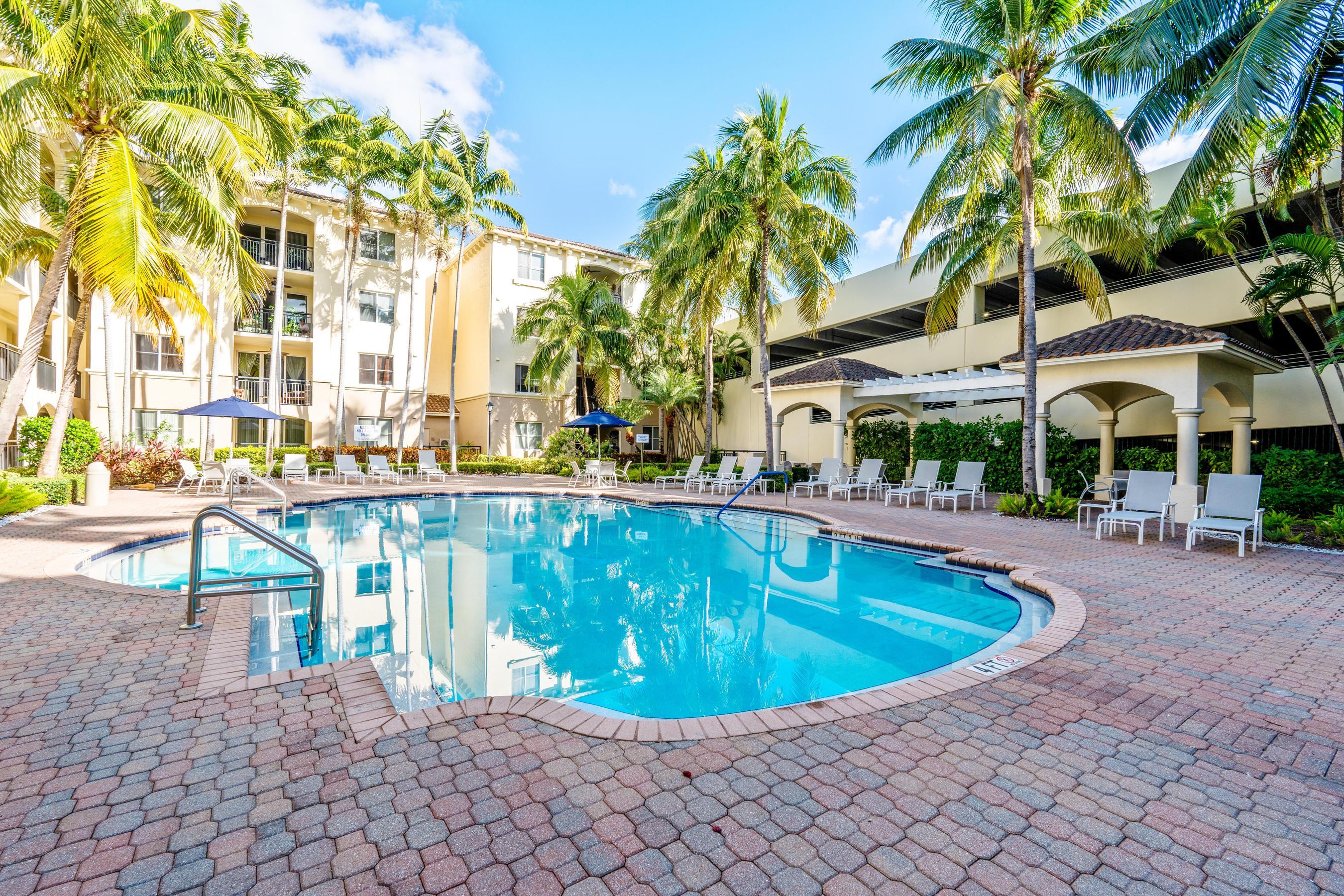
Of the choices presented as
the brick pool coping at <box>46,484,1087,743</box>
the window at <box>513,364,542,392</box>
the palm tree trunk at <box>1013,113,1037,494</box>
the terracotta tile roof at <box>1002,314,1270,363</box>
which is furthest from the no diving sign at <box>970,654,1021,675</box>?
the window at <box>513,364,542,392</box>

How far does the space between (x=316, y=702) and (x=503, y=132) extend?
2641 centimetres

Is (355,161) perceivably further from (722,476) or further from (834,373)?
(834,373)

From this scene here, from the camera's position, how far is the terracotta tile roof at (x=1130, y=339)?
37.2 ft

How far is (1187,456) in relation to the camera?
453 inches

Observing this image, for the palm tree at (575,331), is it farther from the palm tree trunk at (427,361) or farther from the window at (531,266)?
the window at (531,266)

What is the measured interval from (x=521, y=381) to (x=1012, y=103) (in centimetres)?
2237

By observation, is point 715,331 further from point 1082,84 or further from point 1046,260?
point 1082,84

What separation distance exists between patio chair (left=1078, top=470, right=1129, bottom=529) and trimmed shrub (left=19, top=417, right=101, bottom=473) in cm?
2295

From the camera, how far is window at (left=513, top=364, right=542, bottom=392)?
28719 mm

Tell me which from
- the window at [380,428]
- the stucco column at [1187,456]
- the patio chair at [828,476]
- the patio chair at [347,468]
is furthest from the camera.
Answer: the window at [380,428]

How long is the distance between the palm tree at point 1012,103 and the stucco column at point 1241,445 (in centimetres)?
426

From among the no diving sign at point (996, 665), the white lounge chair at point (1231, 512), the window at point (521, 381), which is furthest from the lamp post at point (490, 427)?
the no diving sign at point (996, 665)

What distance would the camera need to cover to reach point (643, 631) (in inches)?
245

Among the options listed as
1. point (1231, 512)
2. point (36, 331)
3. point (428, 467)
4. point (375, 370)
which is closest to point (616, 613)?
point (1231, 512)
